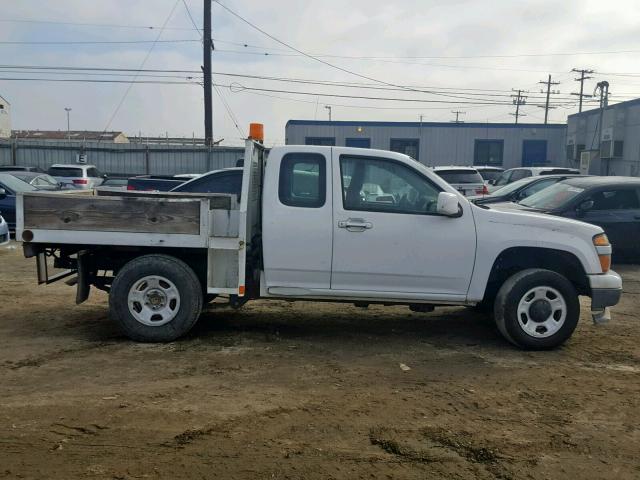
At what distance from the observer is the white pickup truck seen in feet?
19.3

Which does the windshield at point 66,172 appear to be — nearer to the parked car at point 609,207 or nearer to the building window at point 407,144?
the parked car at point 609,207

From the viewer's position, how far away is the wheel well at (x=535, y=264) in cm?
610

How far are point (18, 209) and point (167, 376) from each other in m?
2.30

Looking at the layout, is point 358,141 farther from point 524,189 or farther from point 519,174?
point 524,189

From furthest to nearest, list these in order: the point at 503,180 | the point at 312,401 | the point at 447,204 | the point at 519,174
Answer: the point at 503,180 < the point at 519,174 < the point at 447,204 < the point at 312,401

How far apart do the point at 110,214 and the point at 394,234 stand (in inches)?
109

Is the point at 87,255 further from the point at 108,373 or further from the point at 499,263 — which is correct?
the point at 499,263

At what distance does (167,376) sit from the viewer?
5.13m

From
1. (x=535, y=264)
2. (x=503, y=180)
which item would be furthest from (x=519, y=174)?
(x=535, y=264)

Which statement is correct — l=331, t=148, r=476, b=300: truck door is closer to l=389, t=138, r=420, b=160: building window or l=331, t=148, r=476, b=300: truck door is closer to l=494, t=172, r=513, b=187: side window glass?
l=494, t=172, r=513, b=187: side window glass

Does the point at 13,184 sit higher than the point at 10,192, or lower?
higher

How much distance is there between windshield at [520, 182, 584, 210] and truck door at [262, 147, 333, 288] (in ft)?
20.0

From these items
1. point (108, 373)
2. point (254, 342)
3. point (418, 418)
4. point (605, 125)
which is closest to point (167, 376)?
point (108, 373)

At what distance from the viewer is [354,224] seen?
230 inches
